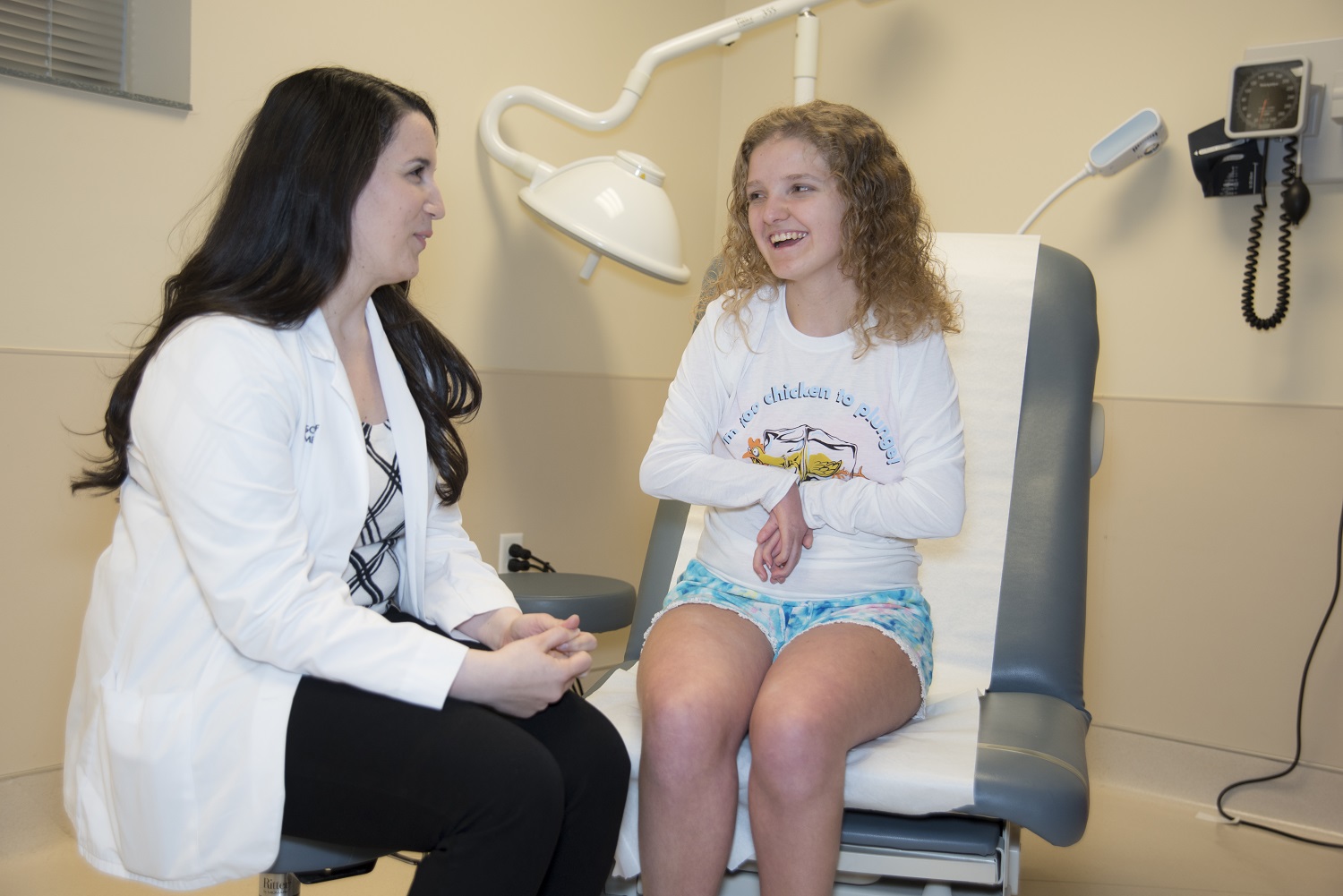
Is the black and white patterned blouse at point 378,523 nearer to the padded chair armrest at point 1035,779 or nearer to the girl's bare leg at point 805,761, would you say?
the girl's bare leg at point 805,761

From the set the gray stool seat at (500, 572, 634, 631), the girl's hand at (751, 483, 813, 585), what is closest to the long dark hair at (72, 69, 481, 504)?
the gray stool seat at (500, 572, 634, 631)

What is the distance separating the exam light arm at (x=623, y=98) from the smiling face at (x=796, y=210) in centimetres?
69

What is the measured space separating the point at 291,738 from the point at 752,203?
0.91 m

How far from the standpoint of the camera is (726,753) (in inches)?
46.6

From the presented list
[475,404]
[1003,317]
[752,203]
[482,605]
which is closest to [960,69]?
[1003,317]

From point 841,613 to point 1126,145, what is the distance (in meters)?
1.13

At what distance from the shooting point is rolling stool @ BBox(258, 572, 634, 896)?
102 centimetres

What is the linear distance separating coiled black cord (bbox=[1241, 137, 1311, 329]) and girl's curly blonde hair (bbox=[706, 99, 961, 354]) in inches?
34.0

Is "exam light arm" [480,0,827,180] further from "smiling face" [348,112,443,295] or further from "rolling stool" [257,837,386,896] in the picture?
"rolling stool" [257,837,386,896]

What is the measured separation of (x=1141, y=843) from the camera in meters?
1.98

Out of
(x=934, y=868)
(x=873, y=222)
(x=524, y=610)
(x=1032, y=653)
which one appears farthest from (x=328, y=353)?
(x=1032, y=653)

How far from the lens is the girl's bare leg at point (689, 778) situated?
115cm

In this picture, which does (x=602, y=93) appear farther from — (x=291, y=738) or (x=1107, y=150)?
(x=291, y=738)

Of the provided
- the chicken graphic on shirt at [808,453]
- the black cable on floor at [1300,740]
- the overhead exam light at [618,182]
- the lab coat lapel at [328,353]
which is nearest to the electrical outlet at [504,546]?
the overhead exam light at [618,182]
